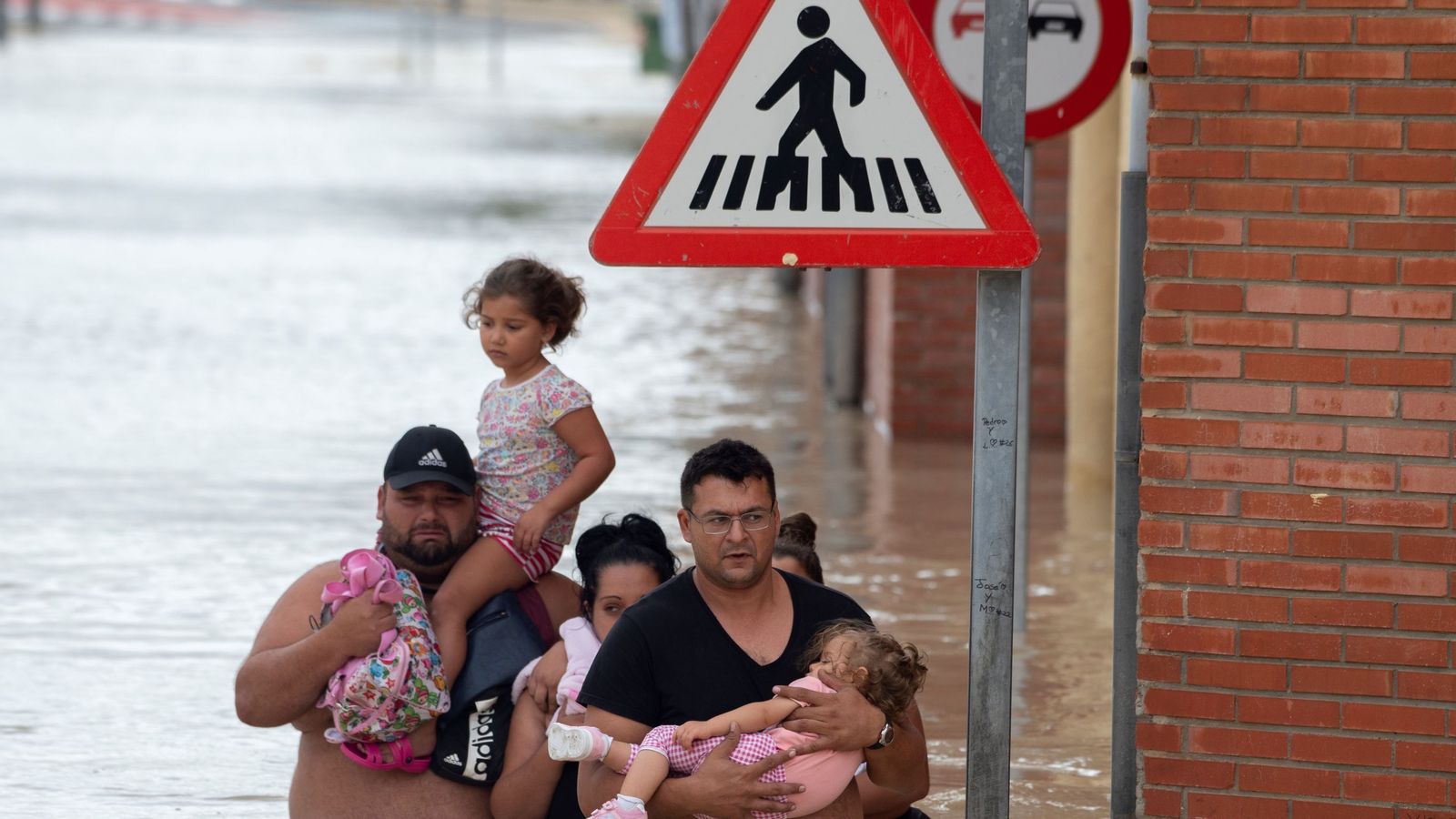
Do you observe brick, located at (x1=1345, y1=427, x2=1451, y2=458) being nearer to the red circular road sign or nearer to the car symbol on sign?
the red circular road sign

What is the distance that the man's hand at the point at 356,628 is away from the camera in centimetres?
449

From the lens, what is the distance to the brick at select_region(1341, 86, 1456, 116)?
14.3ft

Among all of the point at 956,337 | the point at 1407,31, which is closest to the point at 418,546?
the point at 1407,31

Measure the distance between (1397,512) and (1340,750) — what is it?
0.49m

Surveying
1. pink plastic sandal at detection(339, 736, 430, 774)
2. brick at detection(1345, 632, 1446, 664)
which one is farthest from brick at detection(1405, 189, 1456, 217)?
pink plastic sandal at detection(339, 736, 430, 774)

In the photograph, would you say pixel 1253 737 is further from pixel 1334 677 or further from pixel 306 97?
pixel 306 97

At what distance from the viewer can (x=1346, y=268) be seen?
14.4ft

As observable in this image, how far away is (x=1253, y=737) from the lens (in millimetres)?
4480

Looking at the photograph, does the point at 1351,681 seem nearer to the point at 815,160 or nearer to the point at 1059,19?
the point at 815,160

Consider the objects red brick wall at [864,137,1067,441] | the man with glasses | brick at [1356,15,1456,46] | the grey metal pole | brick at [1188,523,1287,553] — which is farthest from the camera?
red brick wall at [864,137,1067,441]

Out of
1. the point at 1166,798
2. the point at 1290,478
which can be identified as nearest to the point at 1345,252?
the point at 1290,478

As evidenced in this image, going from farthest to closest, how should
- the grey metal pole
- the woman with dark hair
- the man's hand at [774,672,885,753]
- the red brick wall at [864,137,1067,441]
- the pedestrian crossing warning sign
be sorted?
the red brick wall at [864,137,1067,441] < the woman with dark hair < the man's hand at [774,672,885,753] < the grey metal pole < the pedestrian crossing warning sign

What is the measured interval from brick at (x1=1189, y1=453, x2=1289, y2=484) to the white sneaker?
1339 mm

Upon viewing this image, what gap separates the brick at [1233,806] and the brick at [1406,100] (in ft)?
4.60
